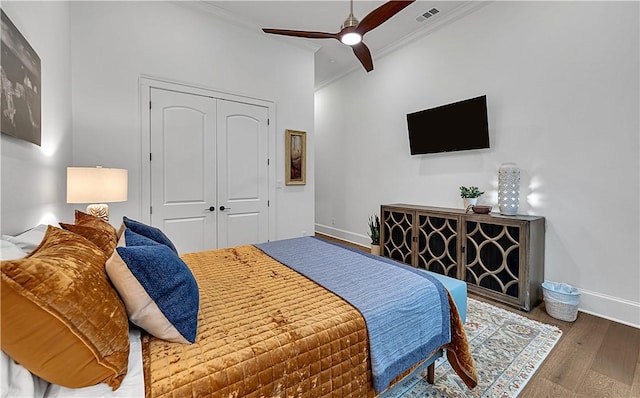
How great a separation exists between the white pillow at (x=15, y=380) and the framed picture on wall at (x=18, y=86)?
3.64ft

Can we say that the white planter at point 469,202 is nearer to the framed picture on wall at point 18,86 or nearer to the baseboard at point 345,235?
the baseboard at point 345,235

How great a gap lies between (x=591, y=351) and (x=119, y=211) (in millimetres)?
4311

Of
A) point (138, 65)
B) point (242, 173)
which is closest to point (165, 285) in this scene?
point (242, 173)

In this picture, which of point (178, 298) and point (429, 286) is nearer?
point (178, 298)

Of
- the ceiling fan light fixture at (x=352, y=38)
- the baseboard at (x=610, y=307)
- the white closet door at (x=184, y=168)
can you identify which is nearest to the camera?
the ceiling fan light fixture at (x=352, y=38)

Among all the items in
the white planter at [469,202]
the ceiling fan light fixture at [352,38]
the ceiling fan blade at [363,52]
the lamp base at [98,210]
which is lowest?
the lamp base at [98,210]

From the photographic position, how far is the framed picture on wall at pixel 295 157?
406 centimetres

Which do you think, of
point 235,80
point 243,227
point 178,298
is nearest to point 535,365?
point 178,298

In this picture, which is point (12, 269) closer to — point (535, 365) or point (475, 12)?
point (535, 365)

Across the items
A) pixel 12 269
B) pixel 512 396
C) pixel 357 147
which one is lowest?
pixel 512 396

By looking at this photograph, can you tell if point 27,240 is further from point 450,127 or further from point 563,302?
point 450,127

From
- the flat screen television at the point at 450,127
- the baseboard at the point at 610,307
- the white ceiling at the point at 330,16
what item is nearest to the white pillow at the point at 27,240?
the white ceiling at the point at 330,16

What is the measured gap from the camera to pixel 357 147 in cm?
512

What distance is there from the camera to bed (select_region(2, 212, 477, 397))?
859 millimetres
